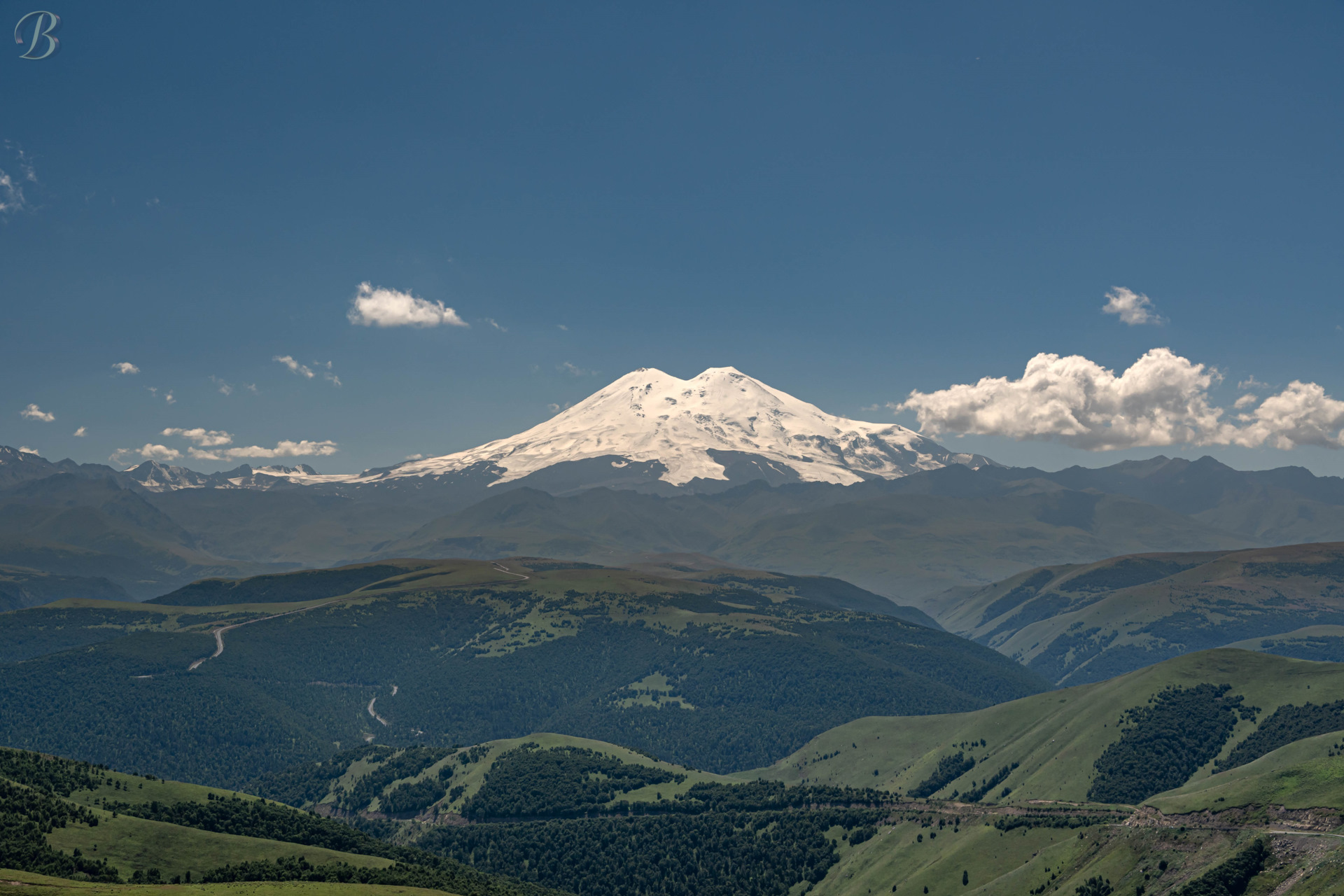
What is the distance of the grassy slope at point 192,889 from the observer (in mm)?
149375

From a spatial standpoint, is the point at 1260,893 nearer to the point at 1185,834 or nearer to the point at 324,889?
the point at 1185,834

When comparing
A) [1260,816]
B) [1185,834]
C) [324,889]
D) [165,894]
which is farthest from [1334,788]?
[165,894]

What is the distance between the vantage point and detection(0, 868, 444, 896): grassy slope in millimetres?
149375

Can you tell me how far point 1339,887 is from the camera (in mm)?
149375

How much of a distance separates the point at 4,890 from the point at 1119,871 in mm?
185365

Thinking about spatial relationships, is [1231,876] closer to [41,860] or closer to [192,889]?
[192,889]

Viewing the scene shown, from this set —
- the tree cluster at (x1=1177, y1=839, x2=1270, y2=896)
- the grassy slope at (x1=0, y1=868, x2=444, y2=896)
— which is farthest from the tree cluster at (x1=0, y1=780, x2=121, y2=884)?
the tree cluster at (x1=1177, y1=839, x2=1270, y2=896)

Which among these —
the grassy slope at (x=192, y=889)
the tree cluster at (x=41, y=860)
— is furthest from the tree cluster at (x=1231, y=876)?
the tree cluster at (x=41, y=860)

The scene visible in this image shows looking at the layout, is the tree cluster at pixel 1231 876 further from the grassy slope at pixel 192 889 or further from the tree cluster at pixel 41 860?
the tree cluster at pixel 41 860

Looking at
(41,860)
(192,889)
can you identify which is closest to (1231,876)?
(192,889)

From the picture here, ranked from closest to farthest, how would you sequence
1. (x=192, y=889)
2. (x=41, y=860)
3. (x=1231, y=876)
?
(x=192, y=889) → (x=1231, y=876) → (x=41, y=860)

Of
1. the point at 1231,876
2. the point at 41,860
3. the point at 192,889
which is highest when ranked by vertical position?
the point at 41,860

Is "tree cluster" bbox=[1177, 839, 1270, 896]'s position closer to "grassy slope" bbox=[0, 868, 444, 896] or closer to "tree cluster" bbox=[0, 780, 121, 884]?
"grassy slope" bbox=[0, 868, 444, 896]

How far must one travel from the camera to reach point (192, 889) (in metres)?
168
